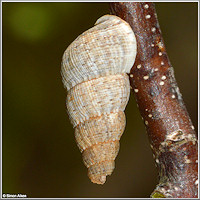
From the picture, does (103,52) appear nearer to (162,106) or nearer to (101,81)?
(101,81)

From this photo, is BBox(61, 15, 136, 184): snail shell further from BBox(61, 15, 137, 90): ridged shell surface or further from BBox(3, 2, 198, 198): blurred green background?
BBox(3, 2, 198, 198): blurred green background

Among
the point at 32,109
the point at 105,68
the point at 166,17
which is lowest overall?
the point at 32,109

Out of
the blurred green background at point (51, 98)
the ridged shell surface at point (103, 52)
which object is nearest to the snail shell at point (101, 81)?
the ridged shell surface at point (103, 52)

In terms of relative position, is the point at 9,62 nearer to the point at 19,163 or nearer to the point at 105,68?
the point at 19,163

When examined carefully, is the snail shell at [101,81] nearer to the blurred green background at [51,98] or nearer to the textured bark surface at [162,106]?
the textured bark surface at [162,106]

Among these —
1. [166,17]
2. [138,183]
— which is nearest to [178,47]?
[166,17]

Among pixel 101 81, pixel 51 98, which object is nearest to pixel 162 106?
pixel 101 81

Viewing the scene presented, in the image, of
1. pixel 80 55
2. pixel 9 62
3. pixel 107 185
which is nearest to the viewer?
pixel 80 55
